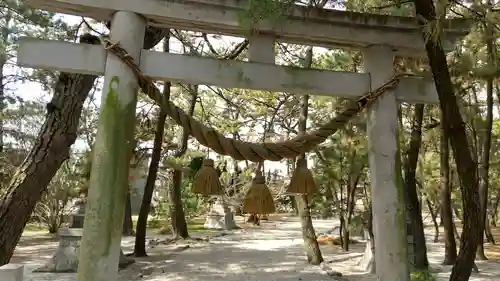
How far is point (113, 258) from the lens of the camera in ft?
6.24

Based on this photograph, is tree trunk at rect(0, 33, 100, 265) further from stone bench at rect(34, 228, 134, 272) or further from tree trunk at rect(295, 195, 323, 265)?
tree trunk at rect(295, 195, 323, 265)

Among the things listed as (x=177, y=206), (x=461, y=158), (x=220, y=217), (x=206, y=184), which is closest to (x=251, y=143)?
(x=206, y=184)

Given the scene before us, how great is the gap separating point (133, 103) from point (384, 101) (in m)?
1.31

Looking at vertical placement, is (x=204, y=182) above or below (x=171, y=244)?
above

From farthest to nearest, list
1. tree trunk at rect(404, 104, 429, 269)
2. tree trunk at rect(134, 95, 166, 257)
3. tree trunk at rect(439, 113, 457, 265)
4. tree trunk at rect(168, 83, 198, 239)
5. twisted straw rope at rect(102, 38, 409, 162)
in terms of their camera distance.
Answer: tree trunk at rect(168, 83, 198, 239)
tree trunk at rect(134, 95, 166, 257)
tree trunk at rect(439, 113, 457, 265)
tree trunk at rect(404, 104, 429, 269)
twisted straw rope at rect(102, 38, 409, 162)

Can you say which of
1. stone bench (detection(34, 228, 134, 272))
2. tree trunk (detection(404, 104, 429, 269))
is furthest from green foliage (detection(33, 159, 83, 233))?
tree trunk (detection(404, 104, 429, 269))

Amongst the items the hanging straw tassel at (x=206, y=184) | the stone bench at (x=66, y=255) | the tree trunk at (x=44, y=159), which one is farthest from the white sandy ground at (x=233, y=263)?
the hanging straw tassel at (x=206, y=184)

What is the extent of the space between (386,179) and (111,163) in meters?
1.38

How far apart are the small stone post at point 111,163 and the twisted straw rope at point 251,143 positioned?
0.50 feet

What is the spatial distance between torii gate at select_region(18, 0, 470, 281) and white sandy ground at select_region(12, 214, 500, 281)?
3483 mm

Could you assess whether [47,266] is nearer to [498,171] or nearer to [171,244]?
[171,244]

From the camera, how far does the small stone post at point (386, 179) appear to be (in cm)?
217

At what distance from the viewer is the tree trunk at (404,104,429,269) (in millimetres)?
6258

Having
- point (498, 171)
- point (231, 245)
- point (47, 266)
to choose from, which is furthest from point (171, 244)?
point (498, 171)
